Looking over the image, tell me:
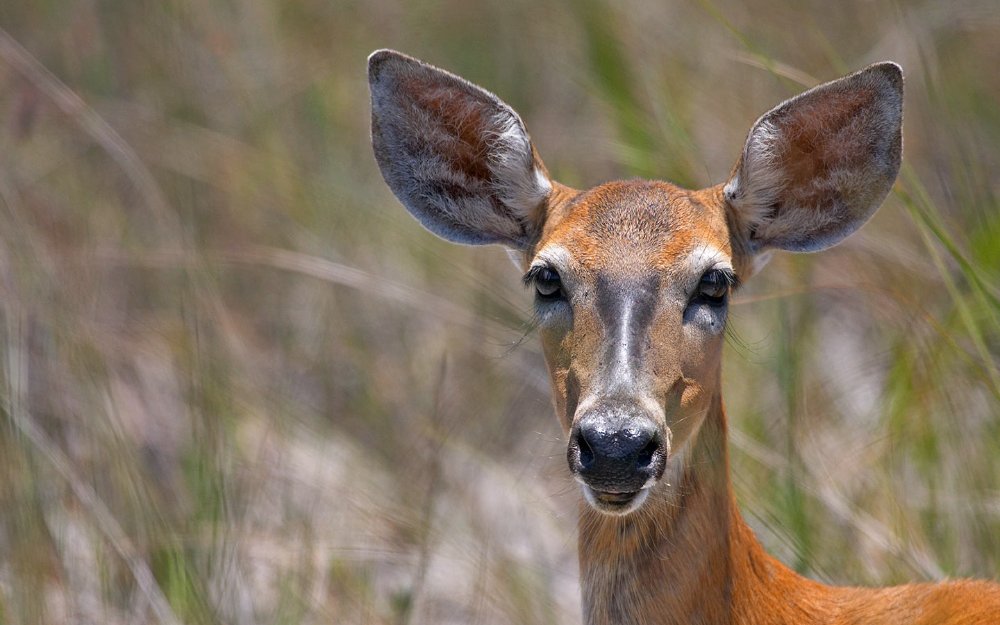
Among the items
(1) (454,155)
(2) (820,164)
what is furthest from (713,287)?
(1) (454,155)

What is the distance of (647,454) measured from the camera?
347cm

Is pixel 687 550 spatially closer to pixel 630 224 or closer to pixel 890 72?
pixel 630 224

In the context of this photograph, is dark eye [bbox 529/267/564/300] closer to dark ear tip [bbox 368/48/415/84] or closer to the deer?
the deer

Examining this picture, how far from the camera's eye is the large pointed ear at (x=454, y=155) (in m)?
4.43

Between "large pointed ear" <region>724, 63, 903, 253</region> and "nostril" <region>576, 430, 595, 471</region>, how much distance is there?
3.68 feet

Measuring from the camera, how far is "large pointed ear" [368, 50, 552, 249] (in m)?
4.43

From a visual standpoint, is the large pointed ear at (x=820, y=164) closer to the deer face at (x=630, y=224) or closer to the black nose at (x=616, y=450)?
the deer face at (x=630, y=224)

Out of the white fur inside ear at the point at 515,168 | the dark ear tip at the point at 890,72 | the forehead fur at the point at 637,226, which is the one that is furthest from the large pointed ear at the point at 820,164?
the white fur inside ear at the point at 515,168

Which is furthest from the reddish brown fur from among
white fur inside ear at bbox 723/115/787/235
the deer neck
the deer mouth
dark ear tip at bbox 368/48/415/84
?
dark ear tip at bbox 368/48/415/84

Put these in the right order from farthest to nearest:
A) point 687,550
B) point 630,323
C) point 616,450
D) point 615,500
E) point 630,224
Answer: point 630,224 < point 687,550 < point 630,323 < point 615,500 < point 616,450

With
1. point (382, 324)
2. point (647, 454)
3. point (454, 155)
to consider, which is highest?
point (454, 155)

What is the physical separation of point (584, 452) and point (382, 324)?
441cm

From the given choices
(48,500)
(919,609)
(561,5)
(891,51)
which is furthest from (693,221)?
(561,5)

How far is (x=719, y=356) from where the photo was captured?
400cm
